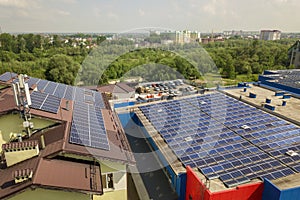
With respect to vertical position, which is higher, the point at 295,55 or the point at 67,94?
the point at 67,94

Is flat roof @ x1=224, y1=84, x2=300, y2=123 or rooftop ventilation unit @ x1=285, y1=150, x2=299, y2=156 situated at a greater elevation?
flat roof @ x1=224, y1=84, x2=300, y2=123

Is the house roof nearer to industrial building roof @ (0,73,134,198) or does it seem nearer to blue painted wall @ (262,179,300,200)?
industrial building roof @ (0,73,134,198)

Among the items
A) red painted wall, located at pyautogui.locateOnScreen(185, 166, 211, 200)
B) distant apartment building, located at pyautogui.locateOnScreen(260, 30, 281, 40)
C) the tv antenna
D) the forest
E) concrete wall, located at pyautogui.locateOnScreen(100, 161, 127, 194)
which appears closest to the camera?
concrete wall, located at pyautogui.locateOnScreen(100, 161, 127, 194)

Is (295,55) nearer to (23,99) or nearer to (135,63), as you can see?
(135,63)

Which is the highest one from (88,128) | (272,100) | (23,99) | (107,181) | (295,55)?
(23,99)

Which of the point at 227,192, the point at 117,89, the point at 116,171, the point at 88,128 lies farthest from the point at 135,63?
the point at 227,192

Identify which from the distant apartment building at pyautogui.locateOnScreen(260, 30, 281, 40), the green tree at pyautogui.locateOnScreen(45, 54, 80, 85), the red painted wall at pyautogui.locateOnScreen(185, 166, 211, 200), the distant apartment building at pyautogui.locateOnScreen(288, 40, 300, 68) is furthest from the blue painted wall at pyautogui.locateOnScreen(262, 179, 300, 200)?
the distant apartment building at pyautogui.locateOnScreen(260, 30, 281, 40)

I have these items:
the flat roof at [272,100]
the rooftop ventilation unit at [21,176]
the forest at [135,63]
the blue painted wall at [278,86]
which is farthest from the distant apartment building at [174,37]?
the rooftop ventilation unit at [21,176]

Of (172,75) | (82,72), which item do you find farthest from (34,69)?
(172,75)
